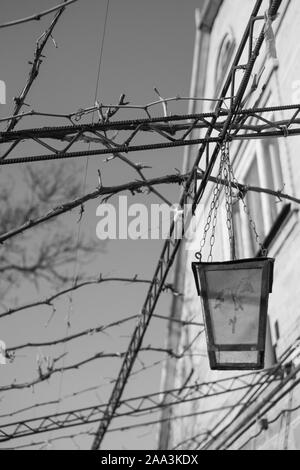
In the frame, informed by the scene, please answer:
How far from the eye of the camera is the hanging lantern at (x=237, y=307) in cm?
365

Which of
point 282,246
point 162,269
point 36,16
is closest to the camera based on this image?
point 36,16

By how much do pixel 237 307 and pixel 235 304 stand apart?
22 mm

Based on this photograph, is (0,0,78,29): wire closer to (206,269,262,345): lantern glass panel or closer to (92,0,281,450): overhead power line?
(92,0,281,450): overhead power line

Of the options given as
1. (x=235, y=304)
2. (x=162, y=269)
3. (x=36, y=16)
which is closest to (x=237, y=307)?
(x=235, y=304)

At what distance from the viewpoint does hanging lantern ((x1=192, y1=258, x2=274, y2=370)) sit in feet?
12.0

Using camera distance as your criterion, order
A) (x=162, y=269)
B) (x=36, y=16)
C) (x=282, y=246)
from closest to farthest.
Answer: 1. (x=36, y=16)
2. (x=162, y=269)
3. (x=282, y=246)

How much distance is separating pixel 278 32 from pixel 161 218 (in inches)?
131

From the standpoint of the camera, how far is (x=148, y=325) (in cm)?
764

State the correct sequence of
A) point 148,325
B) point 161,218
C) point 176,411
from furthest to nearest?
point 176,411
point 148,325
point 161,218

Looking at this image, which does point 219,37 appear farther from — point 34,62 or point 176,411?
point 34,62

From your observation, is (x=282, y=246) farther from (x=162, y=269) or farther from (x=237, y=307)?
(x=237, y=307)

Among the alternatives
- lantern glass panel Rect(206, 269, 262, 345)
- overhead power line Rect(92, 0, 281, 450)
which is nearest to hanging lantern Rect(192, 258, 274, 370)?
lantern glass panel Rect(206, 269, 262, 345)

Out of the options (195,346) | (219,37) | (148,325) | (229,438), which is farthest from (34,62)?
(219,37)

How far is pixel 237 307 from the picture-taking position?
144 inches
